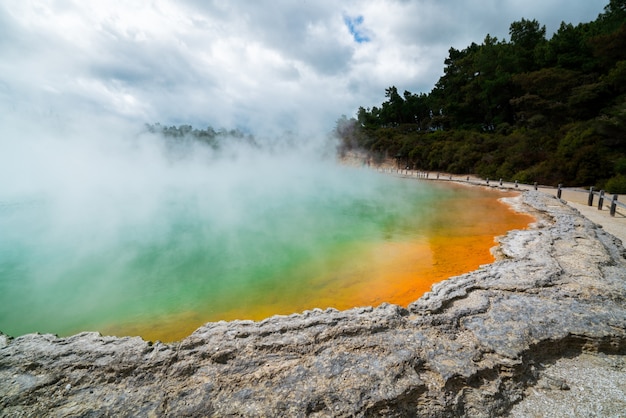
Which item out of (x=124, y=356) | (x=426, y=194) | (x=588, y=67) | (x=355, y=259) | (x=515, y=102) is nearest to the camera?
(x=124, y=356)

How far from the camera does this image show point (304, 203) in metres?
9.63

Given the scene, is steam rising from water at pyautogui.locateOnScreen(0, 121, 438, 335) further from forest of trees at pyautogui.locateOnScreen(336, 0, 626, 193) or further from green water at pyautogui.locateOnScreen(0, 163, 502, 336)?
forest of trees at pyautogui.locateOnScreen(336, 0, 626, 193)

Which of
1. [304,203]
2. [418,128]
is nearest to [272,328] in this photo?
[304,203]

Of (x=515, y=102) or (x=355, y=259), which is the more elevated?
(x=515, y=102)

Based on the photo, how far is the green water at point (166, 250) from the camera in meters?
3.34

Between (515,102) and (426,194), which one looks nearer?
(426,194)

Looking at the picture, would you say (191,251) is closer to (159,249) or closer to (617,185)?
(159,249)

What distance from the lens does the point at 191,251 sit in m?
5.14

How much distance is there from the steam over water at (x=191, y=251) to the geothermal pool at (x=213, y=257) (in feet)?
0.08

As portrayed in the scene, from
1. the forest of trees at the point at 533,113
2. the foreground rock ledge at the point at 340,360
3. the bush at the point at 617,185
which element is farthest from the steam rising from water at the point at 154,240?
the forest of trees at the point at 533,113

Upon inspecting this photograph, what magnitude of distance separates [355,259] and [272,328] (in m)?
2.60

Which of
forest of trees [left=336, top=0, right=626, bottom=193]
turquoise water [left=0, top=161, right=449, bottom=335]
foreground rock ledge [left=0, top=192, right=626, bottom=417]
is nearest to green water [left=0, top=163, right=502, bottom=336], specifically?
turquoise water [left=0, top=161, right=449, bottom=335]

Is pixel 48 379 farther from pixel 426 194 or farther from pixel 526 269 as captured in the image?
pixel 426 194

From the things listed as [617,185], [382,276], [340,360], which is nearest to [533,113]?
[617,185]
